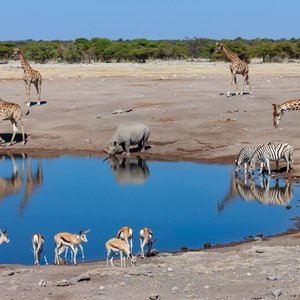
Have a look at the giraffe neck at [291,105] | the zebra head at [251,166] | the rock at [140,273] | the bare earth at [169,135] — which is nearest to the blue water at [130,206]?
the zebra head at [251,166]

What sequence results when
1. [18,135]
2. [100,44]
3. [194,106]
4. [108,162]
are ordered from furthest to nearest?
1. [100,44]
2. [194,106]
3. [18,135]
4. [108,162]

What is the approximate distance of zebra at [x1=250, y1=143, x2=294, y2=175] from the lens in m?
Answer: 22.6

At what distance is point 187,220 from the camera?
17.6 metres

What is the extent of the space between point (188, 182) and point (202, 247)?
6872 millimetres

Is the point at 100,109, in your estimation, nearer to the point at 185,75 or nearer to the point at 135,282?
the point at 185,75

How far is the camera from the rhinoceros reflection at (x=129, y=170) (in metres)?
23.0

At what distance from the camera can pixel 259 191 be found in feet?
67.9

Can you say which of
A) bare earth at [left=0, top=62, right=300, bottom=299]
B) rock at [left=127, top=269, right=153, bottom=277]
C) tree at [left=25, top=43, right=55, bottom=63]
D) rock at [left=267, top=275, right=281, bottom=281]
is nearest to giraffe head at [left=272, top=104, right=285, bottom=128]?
bare earth at [left=0, top=62, right=300, bottom=299]

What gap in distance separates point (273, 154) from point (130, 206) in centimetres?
546

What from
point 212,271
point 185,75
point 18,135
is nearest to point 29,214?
point 212,271

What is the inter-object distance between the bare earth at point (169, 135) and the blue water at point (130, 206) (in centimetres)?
135

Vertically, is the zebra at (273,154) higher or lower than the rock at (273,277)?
higher

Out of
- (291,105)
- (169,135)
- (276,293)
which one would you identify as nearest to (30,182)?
(169,135)

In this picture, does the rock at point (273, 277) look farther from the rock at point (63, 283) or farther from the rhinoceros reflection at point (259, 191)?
the rhinoceros reflection at point (259, 191)
